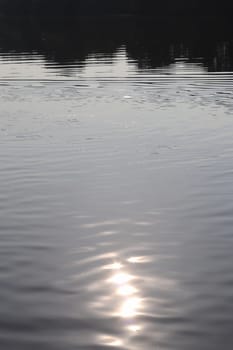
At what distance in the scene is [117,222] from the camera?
13.1 m

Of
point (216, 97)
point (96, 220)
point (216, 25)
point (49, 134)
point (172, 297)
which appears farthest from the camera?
point (216, 25)

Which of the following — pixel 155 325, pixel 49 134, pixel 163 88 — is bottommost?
pixel 155 325

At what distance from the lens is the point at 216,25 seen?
9281 centimetres

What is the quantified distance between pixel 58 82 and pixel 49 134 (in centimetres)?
1533

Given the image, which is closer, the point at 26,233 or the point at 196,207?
the point at 26,233

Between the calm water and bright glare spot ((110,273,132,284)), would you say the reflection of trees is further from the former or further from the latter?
bright glare spot ((110,273,132,284))

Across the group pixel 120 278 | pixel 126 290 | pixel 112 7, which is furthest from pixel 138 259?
pixel 112 7

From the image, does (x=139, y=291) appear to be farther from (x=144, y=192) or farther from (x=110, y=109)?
(x=110, y=109)

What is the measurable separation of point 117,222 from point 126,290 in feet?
10.9

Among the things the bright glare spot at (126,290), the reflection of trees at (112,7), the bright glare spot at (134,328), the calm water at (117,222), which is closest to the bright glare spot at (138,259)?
the calm water at (117,222)

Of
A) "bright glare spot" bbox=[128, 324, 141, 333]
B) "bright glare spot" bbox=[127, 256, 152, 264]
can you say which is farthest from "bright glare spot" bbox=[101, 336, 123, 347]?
"bright glare spot" bbox=[127, 256, 152, 264]

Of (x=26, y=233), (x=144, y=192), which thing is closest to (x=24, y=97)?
(x=144, y=192)

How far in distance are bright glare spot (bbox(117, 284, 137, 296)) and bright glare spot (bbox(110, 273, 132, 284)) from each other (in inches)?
6.6

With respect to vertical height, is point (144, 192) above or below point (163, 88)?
below
